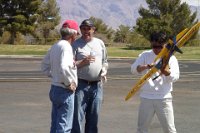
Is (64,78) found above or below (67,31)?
below

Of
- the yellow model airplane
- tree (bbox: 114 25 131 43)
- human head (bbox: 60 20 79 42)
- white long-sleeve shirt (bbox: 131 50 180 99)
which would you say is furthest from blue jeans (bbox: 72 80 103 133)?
tree (bbox: 114 25 131 43)

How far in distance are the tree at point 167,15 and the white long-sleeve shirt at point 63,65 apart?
2090 inches

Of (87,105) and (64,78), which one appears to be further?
(87,105)

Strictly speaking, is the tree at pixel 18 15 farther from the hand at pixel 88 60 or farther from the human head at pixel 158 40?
the human head at pixel 158 40

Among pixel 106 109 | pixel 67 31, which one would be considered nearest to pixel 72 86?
pixel 67 31

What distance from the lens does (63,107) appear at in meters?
6.64

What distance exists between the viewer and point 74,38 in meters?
6.78

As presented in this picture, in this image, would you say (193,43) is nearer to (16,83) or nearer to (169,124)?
(16,83)

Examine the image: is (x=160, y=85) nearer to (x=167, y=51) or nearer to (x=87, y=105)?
(x=167, y=51)

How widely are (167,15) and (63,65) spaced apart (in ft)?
181

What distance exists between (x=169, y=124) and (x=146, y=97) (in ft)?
1.44

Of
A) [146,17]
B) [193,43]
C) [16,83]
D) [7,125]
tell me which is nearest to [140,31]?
[146,17]

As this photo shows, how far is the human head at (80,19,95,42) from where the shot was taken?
281 inches

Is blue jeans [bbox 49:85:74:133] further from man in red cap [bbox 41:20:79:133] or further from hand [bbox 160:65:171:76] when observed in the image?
hand [bbox 160:65:171:76]
